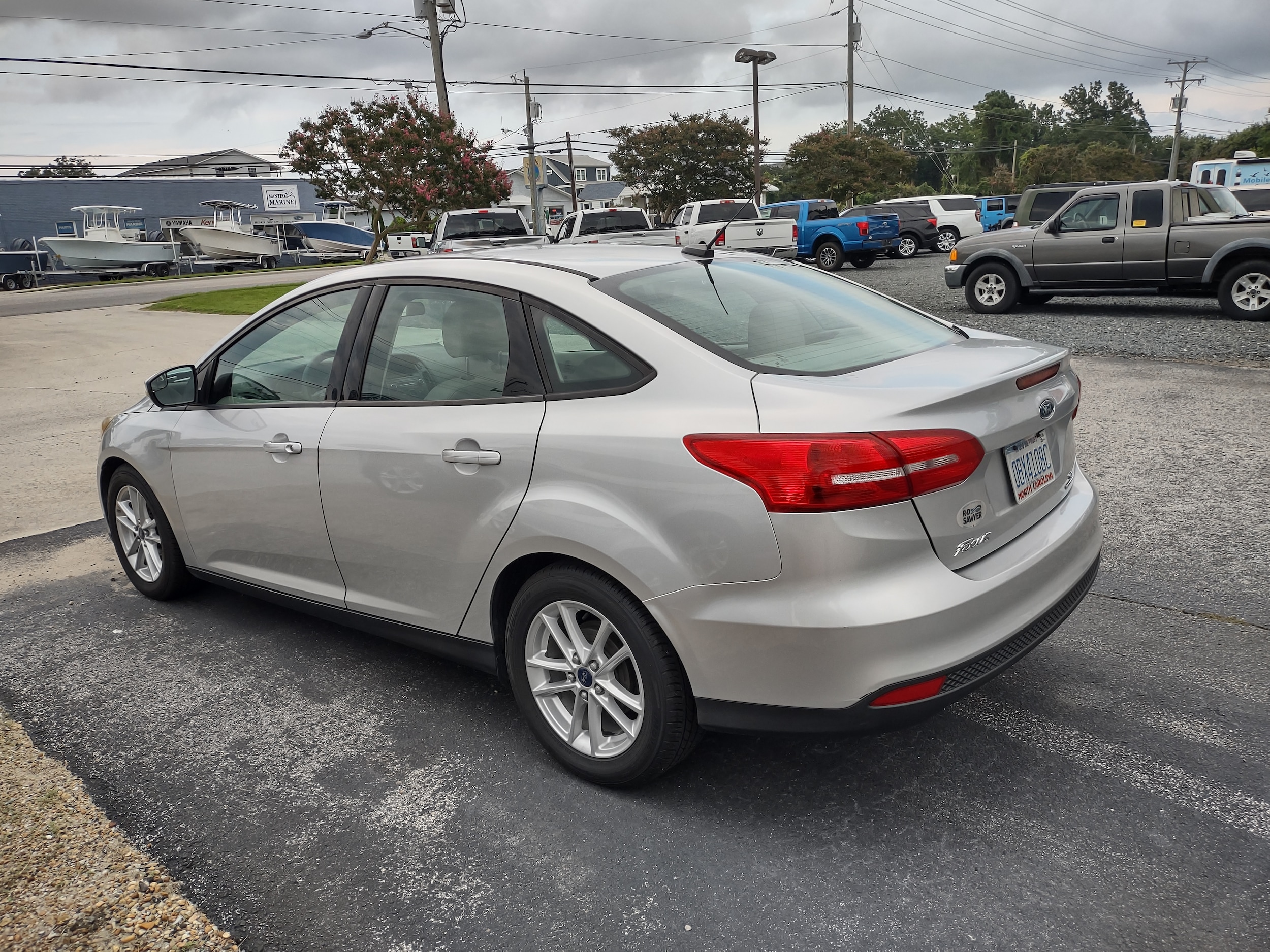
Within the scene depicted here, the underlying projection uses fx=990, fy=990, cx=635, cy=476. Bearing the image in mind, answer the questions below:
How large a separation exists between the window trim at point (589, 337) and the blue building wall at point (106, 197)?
53.6m

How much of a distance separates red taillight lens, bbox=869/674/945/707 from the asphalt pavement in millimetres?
206

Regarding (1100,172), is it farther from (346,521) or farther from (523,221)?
(346,521)

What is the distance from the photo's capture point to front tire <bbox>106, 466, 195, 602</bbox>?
183 inches

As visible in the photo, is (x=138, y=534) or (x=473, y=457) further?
(x=138, y=534)

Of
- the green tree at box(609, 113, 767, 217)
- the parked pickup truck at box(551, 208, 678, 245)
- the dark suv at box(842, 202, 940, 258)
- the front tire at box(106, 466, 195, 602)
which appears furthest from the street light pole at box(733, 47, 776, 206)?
the front tire at box(106, 466, 195, 602)

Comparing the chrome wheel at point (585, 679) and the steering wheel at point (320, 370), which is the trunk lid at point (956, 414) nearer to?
the chrome wheel at point (585, 679)

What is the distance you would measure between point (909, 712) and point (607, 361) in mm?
1304

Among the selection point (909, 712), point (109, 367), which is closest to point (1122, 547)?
point (909, 712)

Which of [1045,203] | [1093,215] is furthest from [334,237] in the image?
[1093,215]

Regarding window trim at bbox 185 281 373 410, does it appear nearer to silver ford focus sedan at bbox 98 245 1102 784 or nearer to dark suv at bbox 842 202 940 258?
silver ford focus sedan at bbox 98 245 1102 784

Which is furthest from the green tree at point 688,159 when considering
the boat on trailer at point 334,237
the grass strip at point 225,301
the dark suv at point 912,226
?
the grass strip at point 225,301

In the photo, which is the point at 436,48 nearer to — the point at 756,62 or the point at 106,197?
the point at 756,62

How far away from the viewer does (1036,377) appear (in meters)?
2.99

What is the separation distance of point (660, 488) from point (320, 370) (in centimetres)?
179
